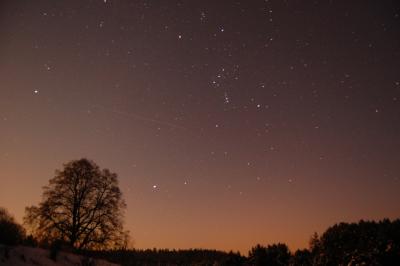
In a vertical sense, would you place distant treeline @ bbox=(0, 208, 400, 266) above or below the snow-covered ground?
above

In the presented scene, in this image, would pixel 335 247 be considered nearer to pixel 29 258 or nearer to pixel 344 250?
pixel 344 250

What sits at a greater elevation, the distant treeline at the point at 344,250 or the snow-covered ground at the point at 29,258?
the distant treeline at the point at 344,250

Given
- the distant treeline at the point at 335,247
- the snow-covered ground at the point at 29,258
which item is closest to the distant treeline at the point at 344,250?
the distant treeline at the point at 335,247

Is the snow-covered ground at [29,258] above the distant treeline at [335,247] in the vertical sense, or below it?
below

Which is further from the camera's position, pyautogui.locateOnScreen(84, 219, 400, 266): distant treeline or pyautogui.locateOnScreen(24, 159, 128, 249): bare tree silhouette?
pyautogui.locateOnScreen(24, 159, 128, 249): bare tree silhouette

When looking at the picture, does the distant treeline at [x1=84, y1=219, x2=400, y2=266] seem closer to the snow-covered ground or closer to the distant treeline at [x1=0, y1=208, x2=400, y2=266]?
the distant treeline at [x1=0, y1=208, x2=400, y2=266]

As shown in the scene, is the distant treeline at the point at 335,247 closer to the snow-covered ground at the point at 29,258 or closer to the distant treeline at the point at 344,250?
the distant treeline at the point at 344,250

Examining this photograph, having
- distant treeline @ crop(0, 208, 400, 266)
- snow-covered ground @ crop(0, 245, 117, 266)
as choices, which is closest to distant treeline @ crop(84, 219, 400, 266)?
distant treeline @ crop(0, 208, 400, 266)

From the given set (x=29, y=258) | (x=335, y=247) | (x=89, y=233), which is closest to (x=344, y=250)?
(x=335, y=247)

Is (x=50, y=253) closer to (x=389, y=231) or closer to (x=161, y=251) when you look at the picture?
(x=389, y=231)

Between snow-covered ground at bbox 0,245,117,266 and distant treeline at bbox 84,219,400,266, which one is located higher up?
distant treeline at bbox 84,219,400,266

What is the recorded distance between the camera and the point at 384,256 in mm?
9664

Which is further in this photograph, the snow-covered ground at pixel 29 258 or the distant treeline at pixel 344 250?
the snow-covered ground at pixel 29 258

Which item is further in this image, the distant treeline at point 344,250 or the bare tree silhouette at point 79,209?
the bare tree silhouette at point 79,209
